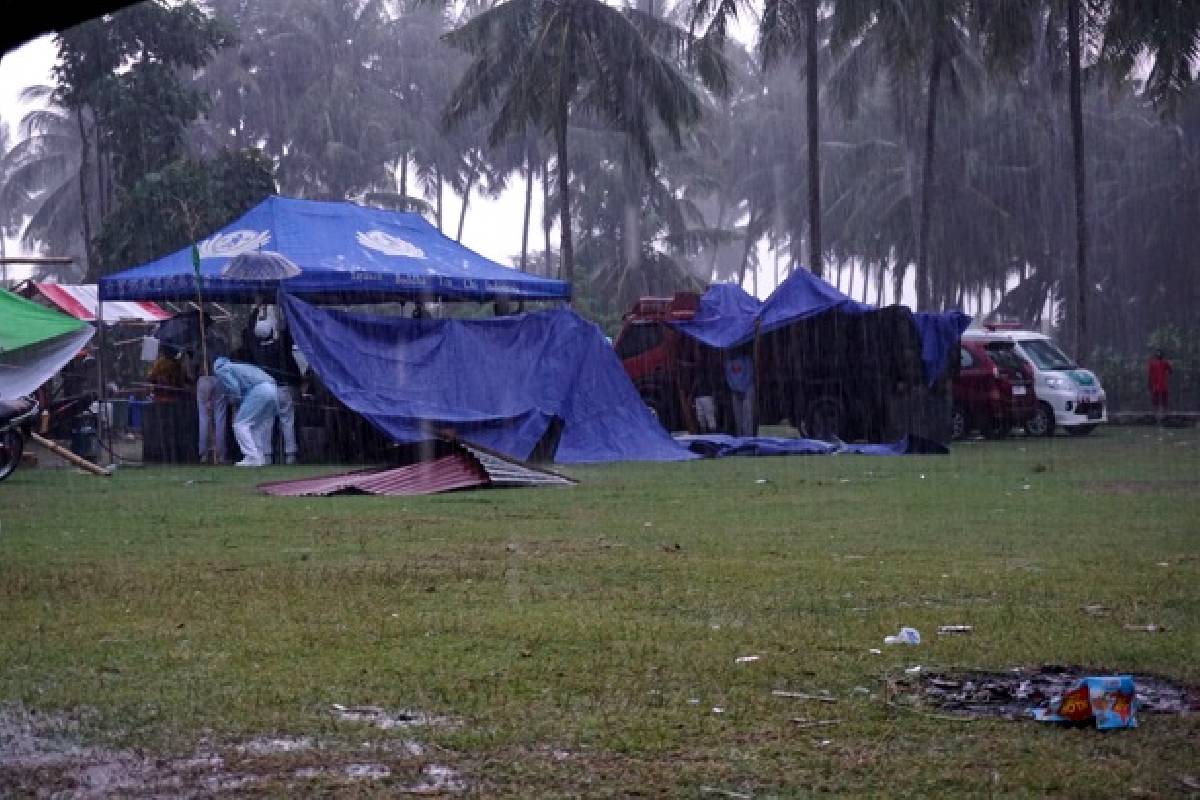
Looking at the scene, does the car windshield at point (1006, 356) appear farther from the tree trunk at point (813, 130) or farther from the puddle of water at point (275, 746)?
the puddle of water at point (275, 746)

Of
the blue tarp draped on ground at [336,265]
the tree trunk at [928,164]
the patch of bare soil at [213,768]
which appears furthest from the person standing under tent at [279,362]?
the tree trunk at [928,164]

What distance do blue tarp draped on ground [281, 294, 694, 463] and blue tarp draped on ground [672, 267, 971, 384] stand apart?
9.65 ft

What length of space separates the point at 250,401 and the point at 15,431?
11.3 feet

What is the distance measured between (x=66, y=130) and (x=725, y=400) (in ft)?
163

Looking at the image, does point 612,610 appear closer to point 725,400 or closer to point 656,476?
point 656,476

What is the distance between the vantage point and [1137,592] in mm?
8234

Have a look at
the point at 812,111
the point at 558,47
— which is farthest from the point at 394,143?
the point at 812,111

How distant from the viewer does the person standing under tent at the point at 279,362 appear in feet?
67.9

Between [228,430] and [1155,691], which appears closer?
[1155,691]

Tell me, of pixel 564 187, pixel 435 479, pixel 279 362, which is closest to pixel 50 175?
pixel 564 187

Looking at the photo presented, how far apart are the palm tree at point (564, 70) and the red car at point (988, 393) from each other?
1005cm

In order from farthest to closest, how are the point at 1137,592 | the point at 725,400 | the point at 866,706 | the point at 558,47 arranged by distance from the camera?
the point at 558,47
the point at 725,400
the point at 1137,592
the point at 866,706

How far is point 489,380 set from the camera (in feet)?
69.0

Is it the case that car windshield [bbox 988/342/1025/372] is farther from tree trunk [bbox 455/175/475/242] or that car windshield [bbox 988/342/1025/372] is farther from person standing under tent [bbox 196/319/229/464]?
tree trunk [bbox 455/175/475/242]
